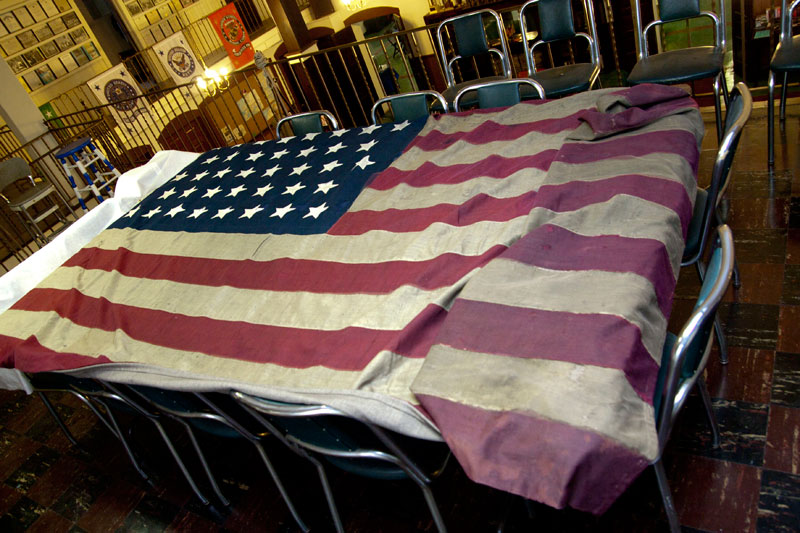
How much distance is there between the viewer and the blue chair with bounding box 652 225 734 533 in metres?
1.06

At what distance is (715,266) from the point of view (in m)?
1.17

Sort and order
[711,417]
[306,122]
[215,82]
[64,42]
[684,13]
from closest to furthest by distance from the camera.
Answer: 1. [711,417]
2. [684,13]
3. [306,122]
4. [215,82]
5. [64,42]

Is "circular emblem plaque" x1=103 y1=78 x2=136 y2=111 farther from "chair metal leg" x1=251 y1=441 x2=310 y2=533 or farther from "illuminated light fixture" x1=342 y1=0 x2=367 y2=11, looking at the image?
"chair metal leg" x1=251 y1=441 x2=310 y2=533

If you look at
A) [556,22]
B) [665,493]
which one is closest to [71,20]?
[556,22]

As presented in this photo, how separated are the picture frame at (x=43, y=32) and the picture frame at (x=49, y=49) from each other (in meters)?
0.09

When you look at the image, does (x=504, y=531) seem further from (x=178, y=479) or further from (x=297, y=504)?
(x=178, y=479)

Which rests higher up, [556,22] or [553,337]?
[556,22]

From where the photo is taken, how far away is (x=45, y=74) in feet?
27.7

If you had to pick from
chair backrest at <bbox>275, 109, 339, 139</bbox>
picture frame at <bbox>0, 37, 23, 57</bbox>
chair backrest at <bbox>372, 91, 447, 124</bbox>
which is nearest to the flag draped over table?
chair backrest at <bbox>372, 91, 447, 124</bbox>

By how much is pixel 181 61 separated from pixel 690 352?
11.0m

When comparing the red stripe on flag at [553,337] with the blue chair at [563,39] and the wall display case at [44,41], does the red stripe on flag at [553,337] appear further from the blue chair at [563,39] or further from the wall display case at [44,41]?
the wall display case at [44,41]

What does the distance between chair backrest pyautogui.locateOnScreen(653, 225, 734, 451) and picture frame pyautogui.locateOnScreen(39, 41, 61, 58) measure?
1034 cm

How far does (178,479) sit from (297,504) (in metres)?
0.63

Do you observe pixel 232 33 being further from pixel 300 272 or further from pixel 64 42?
pixel 300 272
